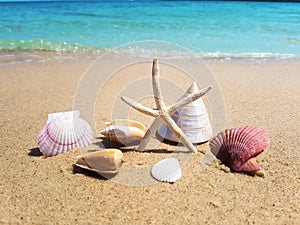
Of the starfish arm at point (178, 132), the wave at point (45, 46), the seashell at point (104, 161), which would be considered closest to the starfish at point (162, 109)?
the starfish arm at point (178, 132)

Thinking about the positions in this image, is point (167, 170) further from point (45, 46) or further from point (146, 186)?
point (45, 46)

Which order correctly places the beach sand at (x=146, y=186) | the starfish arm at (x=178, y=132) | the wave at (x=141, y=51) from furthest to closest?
the wave at (x=141, y=51)
the starfish arm at (x=178, y=132)
the beach sand at (x=146, y=186)

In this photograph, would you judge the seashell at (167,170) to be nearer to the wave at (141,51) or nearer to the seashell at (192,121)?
the seashell at (192,121)

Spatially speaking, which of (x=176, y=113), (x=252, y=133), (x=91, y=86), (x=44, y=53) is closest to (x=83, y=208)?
(x=176, y=113)

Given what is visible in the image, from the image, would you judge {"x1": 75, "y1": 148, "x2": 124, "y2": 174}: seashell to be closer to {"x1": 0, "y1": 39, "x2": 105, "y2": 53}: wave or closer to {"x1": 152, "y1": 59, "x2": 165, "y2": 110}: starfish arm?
{"x1": 152, "y1": 59, "x2": 165, "y2": 110}: starfish arm

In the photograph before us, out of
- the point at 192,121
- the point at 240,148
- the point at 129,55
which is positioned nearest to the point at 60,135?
the point at 192,121

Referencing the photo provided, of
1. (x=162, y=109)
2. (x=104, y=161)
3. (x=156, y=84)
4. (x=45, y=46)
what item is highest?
(x=156, y=84)

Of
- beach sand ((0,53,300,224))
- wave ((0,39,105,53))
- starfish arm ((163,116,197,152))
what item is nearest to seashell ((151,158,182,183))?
beach sand ((0,53,300,224))
